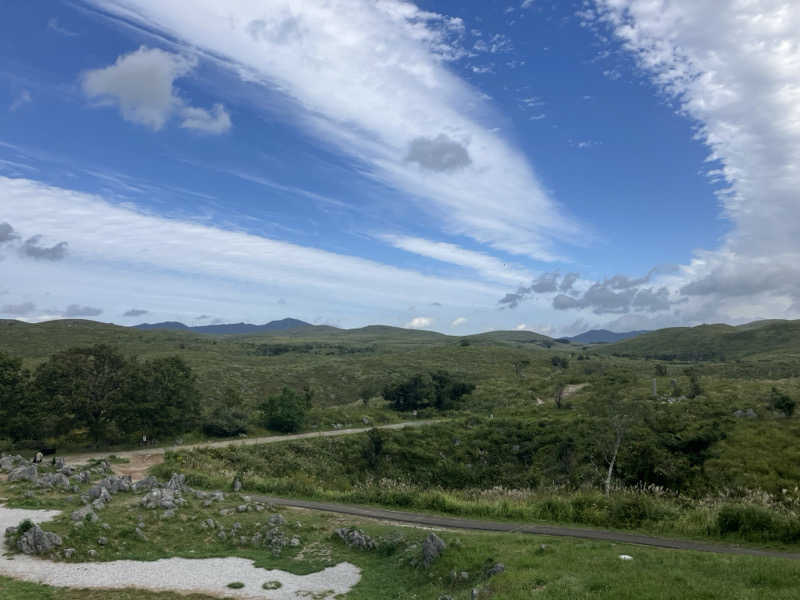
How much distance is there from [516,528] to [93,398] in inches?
1304

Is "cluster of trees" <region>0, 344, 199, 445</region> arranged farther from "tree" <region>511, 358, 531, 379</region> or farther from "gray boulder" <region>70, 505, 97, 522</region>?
"tree" <region>511, 358, 531, 379</region>

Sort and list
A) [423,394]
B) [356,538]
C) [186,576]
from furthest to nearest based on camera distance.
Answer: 1. [423,394]
2. [356,538]
3. [186,576]

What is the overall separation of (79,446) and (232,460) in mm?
13055

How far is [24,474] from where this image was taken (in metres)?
25.4

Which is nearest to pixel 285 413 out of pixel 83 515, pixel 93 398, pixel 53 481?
pixel 93 398

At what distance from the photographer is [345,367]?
94.4m

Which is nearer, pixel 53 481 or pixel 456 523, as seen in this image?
pixel 456 523

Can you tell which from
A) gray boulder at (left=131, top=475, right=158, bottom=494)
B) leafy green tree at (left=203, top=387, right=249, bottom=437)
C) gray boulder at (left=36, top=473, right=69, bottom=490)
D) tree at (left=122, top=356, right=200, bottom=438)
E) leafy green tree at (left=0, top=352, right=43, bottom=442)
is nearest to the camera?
gray boulder at (left=36, top=473, right=69, bottom=490)

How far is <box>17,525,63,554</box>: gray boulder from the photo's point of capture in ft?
53.9

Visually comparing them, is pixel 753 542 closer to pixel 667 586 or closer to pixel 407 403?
pixel 667 586

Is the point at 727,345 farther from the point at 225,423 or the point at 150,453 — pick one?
the point at 150,453

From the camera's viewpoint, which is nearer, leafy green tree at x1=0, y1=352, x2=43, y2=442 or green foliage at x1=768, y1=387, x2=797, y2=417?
leafy green tree at x1=0, y1=352, x2=43, y2=442

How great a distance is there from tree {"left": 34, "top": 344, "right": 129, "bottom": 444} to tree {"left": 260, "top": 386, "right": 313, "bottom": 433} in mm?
12913

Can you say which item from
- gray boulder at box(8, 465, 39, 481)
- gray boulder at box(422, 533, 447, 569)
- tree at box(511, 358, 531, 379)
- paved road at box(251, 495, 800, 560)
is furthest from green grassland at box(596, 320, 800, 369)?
gray boulder at box(8, 465, 39, 481)
